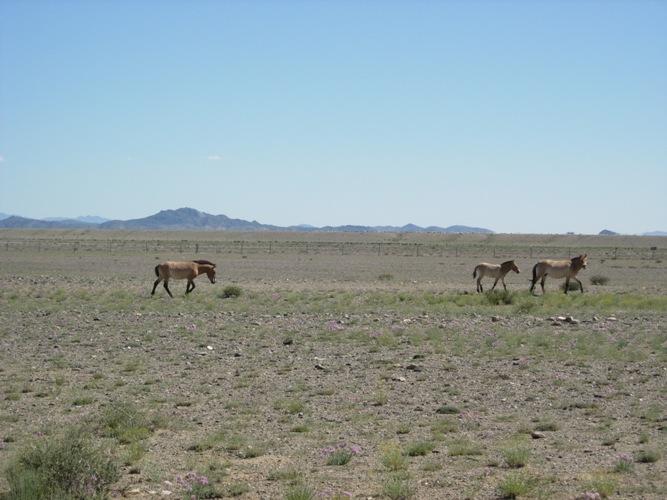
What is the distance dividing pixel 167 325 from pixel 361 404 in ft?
32.7

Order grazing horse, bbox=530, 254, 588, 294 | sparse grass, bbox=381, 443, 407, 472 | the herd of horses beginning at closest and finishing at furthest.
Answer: sparse grass, bbox=381, 443, 407, 472, the herd of horses, grazing horse, bbox=530, 254, 588, 294

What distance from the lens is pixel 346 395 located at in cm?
1301

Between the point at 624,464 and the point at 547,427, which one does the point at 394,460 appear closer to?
the point at 624,464

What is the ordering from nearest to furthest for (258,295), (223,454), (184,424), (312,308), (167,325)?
(223,454), (184,424), (167,325), (312,308), (258,295)

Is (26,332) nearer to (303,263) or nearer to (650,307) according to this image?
(650,307)

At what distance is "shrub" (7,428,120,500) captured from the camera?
7.53 m

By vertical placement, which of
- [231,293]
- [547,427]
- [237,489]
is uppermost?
[231,293]

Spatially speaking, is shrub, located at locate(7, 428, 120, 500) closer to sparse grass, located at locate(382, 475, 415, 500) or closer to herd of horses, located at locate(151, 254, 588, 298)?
sparse grass, located at locate(382, 475, 415, 500)

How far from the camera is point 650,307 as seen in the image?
87.9 feet

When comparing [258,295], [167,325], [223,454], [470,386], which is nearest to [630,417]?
[470,386]

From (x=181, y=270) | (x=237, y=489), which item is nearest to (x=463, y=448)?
(x=237, y=489)

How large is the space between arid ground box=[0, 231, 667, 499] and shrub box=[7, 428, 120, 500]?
0.64 feet

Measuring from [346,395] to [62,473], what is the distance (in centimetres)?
601

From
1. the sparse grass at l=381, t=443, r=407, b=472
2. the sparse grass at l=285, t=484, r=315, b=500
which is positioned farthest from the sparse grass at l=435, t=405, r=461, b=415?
the sparse grass at l=285, t=484, r=315, b=500
